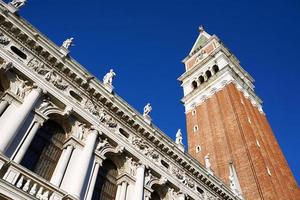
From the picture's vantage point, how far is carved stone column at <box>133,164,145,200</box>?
13224 mm

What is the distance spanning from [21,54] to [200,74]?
29.9 meters

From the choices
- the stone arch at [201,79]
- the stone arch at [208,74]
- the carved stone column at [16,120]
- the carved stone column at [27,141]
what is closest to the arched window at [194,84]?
the stone arch at [201,79]

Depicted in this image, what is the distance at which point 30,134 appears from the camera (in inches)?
439

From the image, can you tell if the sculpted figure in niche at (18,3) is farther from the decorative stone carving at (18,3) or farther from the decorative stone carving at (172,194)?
the decorative stone carving at (172,194)

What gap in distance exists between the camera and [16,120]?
10.7m

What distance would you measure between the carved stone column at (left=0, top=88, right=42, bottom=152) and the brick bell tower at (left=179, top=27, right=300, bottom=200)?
12.7 m

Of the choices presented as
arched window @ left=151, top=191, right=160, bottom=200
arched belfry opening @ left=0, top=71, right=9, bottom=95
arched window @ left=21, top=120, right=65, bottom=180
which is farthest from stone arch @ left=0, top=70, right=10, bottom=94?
arched window @ left=151, top=191, right=160, bottom=200

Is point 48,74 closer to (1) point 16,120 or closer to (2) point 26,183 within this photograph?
(1) point 16,120

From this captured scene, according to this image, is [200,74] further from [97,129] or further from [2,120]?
[2,120]

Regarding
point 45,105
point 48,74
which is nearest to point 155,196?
point 45,105

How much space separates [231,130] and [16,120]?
23297mm

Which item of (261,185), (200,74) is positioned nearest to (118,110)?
(261,185)

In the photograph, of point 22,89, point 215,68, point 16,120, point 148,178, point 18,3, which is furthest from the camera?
point 215,68

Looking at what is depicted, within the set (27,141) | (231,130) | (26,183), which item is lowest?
(26,183)
